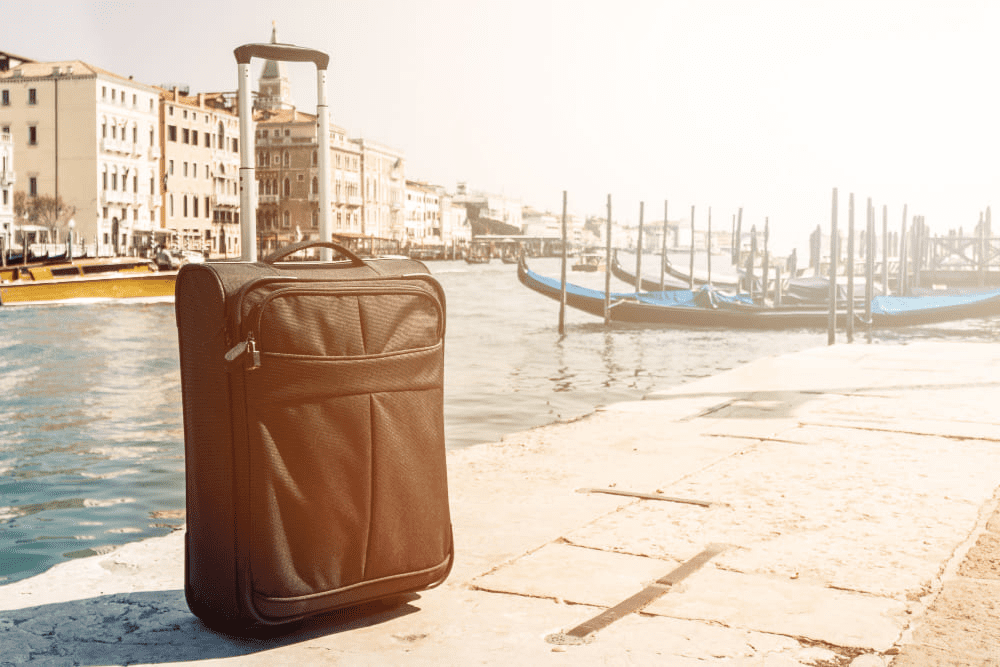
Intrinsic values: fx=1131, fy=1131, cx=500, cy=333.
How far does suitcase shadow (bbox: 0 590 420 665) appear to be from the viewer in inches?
69.4

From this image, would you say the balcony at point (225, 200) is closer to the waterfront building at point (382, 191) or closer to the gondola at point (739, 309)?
the waterfront building at point (382, 191)

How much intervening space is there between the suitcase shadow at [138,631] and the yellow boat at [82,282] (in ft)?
90.0

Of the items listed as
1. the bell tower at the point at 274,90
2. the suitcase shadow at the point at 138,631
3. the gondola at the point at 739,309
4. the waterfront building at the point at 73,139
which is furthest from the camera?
the bell tower at the point at 274,90

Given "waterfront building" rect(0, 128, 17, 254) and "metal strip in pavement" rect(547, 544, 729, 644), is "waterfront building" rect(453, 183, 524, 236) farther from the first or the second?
"metal strip in pavement" rect(547, 544, 729, 644)

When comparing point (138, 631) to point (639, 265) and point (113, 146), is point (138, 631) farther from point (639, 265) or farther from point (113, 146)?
point (113, 146)

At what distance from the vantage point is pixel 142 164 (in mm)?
54219

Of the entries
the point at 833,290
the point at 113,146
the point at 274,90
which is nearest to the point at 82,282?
the point at 833,290

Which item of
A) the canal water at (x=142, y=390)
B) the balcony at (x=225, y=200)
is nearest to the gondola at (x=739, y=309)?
the canal water at (x=142, y=390)

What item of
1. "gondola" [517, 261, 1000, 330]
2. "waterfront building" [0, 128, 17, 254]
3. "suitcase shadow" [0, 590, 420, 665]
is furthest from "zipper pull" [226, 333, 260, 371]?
"waterfront building" [0, 128, 17, 254]

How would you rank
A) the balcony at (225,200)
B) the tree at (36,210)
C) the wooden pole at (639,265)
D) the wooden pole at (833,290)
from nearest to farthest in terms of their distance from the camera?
the wooden pole at (833,290)
the wooden pole at (639,265)
the tree at (36,210)
the balcony at (225,200)

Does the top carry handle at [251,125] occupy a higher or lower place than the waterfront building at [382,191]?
lower

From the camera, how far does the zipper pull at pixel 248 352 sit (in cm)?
178

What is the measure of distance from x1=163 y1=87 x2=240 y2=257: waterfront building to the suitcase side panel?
53958 millimetres

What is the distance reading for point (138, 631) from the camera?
1880mm
